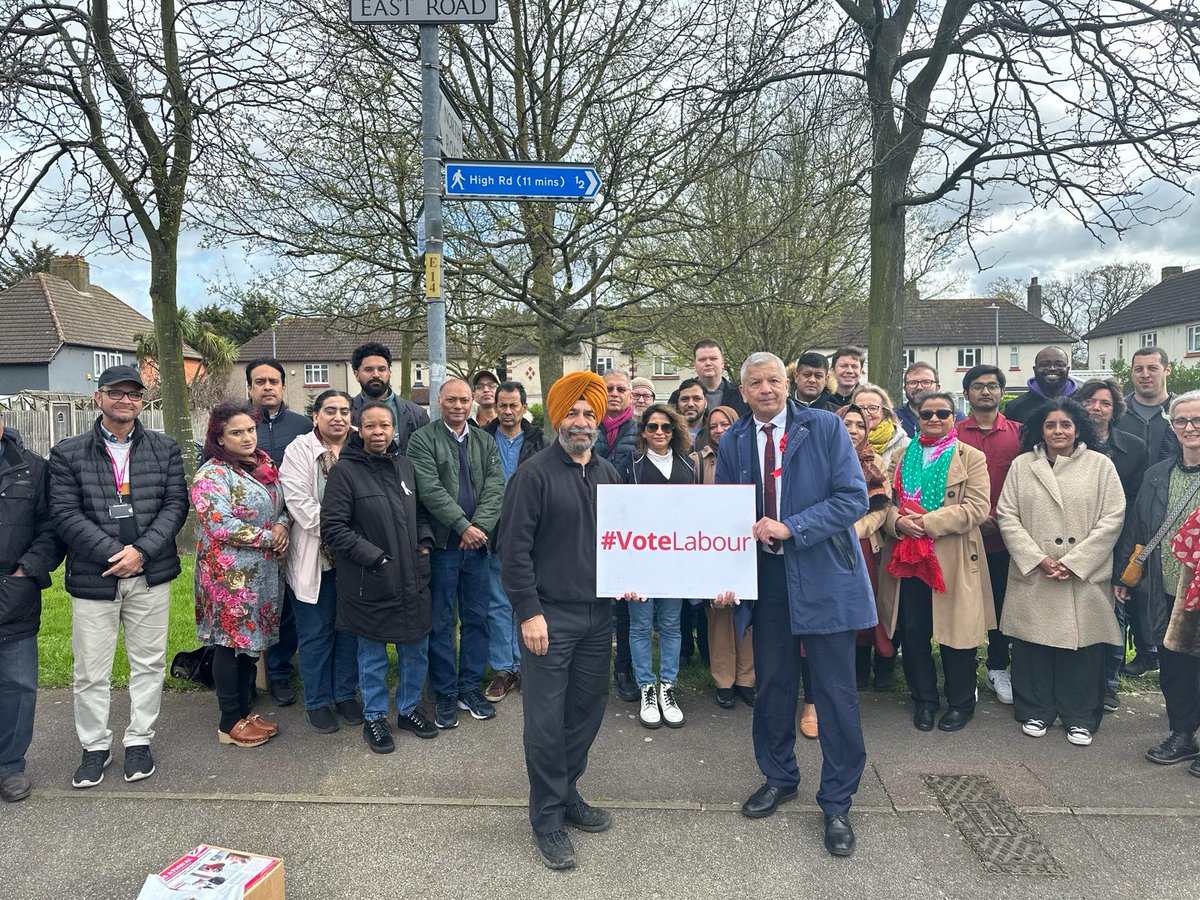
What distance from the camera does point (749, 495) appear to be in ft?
12.7

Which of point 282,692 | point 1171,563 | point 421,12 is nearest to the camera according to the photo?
point 1171,563

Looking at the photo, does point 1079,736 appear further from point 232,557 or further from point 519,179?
point 232,557

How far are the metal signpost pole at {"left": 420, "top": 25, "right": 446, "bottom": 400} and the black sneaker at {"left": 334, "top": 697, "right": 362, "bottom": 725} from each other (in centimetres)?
211

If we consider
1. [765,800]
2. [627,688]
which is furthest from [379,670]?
[765,800]

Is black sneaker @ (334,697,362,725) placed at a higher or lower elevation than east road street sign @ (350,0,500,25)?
lower

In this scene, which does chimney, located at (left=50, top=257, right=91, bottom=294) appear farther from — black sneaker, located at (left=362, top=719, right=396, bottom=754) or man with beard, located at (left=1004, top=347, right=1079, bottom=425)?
man with beard, located at (left=1004, top=347, right=1079, bottom=425)

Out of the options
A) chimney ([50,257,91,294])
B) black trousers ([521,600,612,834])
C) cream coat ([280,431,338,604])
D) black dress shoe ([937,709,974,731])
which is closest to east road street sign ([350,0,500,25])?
cream coat ([280,431,338,604])

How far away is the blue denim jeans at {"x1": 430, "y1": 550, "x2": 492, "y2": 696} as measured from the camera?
4938 millimetres

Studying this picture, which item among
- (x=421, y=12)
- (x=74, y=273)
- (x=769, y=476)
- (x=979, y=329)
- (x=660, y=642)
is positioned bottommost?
(x=660, y=642)

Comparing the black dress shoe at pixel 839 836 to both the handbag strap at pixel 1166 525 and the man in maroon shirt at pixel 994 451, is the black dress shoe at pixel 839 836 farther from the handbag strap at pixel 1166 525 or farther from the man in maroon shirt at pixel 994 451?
the handbag strap at pixel 1166 525

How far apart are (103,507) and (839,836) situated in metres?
4.16

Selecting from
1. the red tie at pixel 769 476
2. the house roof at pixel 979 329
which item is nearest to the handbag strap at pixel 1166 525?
the red tie at pixel 769 476

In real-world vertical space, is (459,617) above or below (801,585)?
below

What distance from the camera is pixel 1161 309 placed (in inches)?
1884
